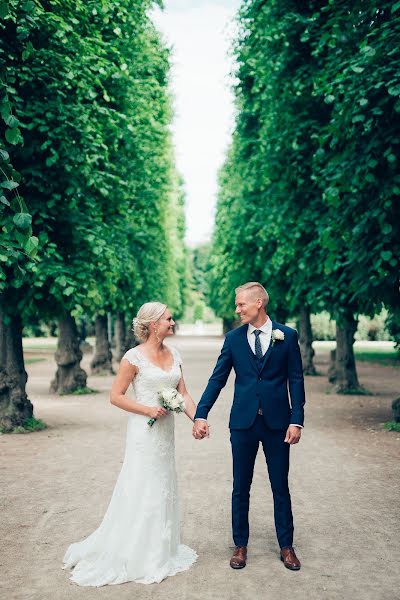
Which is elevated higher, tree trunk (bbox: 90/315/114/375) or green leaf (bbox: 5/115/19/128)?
green leaf (bbox: 5/115/19/128)

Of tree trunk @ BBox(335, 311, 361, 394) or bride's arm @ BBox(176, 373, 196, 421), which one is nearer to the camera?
bride's arm @ BBox(176, 373, 196, 421)

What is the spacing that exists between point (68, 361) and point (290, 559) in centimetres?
1592

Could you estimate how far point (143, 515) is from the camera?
567 centimetres

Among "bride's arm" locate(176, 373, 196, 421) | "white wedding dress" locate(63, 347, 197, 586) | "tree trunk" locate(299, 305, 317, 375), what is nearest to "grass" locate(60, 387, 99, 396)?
"tree trunk" locate(299, 305, 317, 375)

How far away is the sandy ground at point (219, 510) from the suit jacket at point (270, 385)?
1169 mm

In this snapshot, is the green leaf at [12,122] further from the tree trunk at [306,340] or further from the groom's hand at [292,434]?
the tree trunk at [306,340]

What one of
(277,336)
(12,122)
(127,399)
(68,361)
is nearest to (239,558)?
(127,399)

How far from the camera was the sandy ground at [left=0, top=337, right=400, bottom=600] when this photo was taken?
5.26 m

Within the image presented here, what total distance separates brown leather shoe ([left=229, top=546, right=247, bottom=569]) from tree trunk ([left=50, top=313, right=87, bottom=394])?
50.2 ft

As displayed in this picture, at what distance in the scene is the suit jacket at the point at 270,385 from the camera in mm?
5691

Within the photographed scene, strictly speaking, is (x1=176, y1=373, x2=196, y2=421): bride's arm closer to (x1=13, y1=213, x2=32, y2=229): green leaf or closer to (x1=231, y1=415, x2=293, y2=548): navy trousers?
(x1=231, y1=415, x2=293, y2=548): navy trousers

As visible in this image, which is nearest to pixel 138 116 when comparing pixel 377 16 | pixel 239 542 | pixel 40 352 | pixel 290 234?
pixel 290 234

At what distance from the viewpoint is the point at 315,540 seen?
6.43m

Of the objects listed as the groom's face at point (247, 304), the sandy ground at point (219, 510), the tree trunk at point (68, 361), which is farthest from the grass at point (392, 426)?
the tree trunk at point (68, 361)
